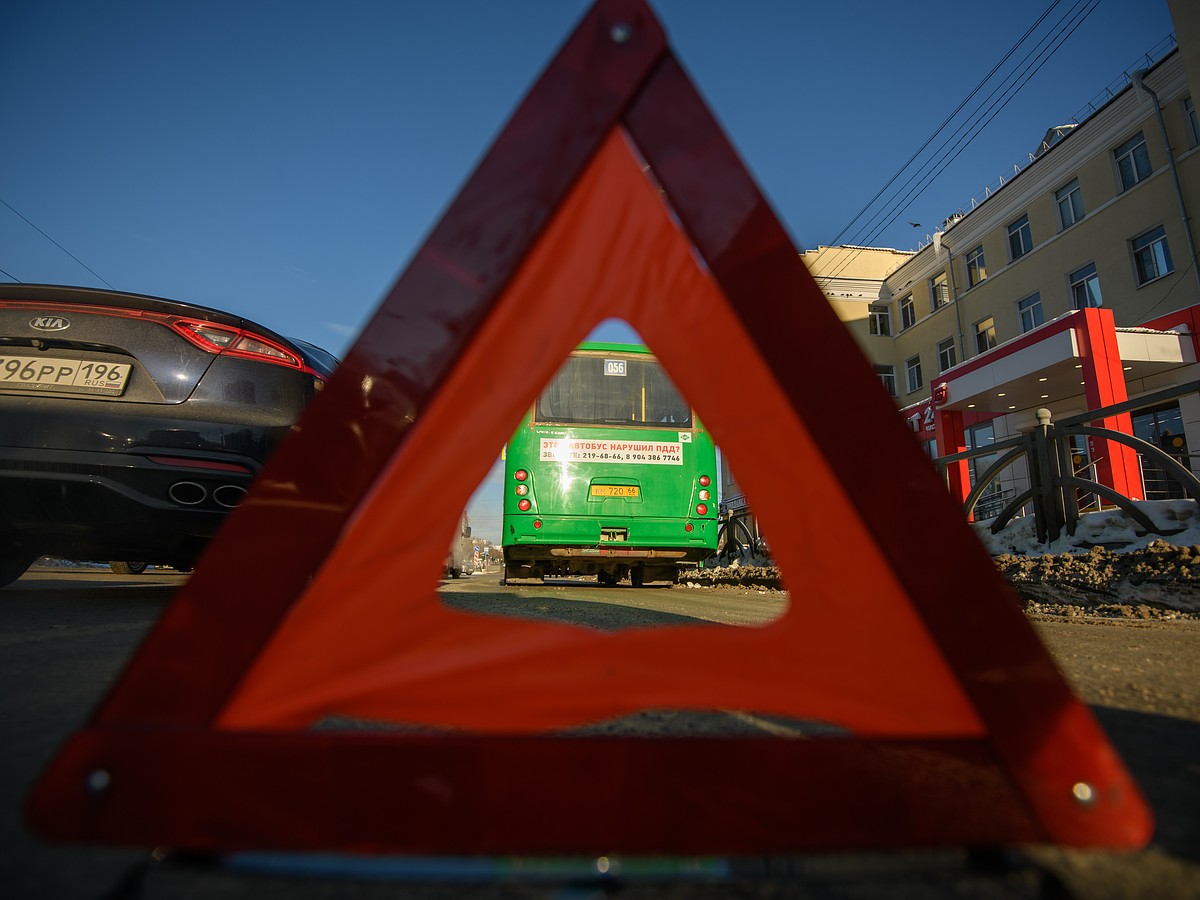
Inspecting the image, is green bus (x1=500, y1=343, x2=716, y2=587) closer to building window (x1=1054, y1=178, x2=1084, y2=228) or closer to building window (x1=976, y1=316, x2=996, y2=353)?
building window (x1=1054, y1=178, x2=1084, y2=228)

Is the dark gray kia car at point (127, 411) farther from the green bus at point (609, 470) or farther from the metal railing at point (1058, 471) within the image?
the metal railing at point (1058, 471)

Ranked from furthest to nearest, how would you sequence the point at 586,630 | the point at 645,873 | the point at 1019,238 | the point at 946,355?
the point at 946,355
the point at 1019,238
the point at 586,630
the point at 645,873

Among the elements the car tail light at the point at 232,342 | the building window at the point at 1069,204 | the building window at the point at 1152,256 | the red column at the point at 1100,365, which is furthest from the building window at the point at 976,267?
the car tail light at the point at 232,342

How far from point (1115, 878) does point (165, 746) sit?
4.11 feet

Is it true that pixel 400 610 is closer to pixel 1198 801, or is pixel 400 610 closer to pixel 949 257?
pixel 1198 801

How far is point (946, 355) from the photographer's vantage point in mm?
24062

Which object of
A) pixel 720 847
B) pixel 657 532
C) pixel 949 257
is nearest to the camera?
pixel 720 847

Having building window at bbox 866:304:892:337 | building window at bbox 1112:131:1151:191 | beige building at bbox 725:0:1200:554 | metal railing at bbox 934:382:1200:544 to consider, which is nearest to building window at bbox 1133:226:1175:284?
beige building at bbox 725:0:1200:554

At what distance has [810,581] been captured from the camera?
1003 millimetres

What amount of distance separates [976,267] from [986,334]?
267 centimetres

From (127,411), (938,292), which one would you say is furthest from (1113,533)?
(938,292)

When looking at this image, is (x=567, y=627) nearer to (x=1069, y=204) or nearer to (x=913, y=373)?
(x=1069, y=204)

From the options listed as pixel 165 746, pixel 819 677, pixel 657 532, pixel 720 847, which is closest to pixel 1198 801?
pixel 819 677

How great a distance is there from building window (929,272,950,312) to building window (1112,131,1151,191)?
24.6 feet
